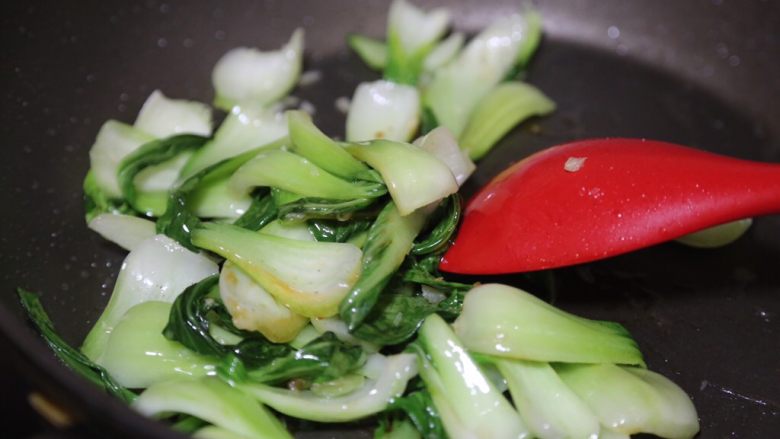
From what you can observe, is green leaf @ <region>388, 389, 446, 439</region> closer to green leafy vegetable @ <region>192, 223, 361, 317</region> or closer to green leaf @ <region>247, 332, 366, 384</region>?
green leaf @ <region>247, 332, 366, 384</region>

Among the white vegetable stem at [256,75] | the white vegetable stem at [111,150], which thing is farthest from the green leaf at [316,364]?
the white vegetable stem at [256,75]

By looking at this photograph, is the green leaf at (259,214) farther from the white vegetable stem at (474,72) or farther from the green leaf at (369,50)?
the green leaf at (369,50)

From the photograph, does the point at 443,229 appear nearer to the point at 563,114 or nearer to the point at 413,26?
the point at 563,114

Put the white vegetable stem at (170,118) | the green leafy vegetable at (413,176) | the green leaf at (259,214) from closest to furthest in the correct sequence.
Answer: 1. the green leafy vegetable at (413,176)
2. the green leaf at (259,214)
3. the white vegetable stem at (170,118)

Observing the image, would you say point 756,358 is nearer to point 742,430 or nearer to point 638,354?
point 742,430

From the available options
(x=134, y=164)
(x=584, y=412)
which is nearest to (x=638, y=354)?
(x=584, y=412)
